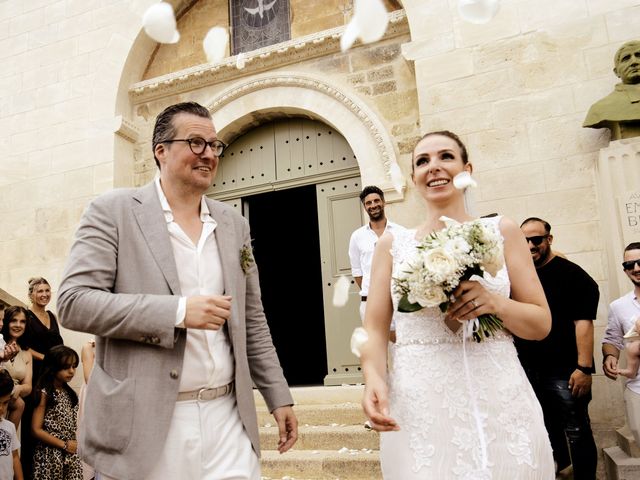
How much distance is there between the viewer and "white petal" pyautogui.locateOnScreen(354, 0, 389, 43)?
7.22 meters

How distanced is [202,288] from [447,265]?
0.91 meters

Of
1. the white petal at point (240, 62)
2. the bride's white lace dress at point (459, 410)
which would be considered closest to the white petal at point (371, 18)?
the white petal at point (240, 62)

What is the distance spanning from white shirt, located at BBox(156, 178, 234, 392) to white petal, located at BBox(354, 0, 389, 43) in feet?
18.8

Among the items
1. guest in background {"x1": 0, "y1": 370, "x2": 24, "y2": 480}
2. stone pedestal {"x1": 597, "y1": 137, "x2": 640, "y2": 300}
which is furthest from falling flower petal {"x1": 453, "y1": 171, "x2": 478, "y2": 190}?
guest in background {"x1": 0, "y1": 370, "x2": 24, "y2": 480}

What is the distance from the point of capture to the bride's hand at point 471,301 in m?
1.79

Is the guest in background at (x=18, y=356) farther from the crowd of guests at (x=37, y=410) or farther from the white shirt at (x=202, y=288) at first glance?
the white shirt at (x=202, y=288)

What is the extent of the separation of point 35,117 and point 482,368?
8.64 m

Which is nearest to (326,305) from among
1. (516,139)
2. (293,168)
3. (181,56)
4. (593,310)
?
(293,168)

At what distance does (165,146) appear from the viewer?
7.17 ft

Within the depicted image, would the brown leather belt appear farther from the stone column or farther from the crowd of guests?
the stone column

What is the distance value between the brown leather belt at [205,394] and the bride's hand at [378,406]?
53cm

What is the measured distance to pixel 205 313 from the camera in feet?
5.85

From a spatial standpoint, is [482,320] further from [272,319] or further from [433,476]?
[272,319]

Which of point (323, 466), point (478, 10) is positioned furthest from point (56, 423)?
point (478, 10)
